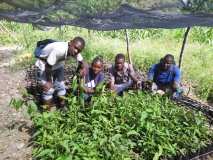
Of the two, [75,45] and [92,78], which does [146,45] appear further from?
[75,45]

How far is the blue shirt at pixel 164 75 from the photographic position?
6.70m

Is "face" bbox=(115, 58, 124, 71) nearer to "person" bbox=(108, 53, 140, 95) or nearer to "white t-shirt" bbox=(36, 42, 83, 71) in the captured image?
"person" bbox=(108, 53, 140, 95)

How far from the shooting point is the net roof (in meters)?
4.24

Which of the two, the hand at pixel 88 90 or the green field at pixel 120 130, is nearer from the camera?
the green field at pixel 120 130

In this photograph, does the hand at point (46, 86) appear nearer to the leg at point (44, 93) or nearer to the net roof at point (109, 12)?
the leg at point (44, 93)

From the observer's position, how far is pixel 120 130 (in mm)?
5398

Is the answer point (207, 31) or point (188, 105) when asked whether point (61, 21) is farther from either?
point (207, 31)

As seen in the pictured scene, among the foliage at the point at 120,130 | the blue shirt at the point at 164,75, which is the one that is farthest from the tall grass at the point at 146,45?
the foliage at the point at 120,130

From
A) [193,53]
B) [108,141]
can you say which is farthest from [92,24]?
[193,53]


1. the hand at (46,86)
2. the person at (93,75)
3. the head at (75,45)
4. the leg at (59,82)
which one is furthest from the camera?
the leg at (59,82)

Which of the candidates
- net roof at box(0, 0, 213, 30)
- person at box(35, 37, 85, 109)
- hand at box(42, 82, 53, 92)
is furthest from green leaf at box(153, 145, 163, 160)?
hand at box(42, 82, 53, 92)

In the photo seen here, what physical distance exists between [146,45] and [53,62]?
3628 mm

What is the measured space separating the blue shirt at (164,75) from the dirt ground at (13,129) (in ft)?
5.89

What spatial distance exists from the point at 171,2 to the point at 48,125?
1889 mm
